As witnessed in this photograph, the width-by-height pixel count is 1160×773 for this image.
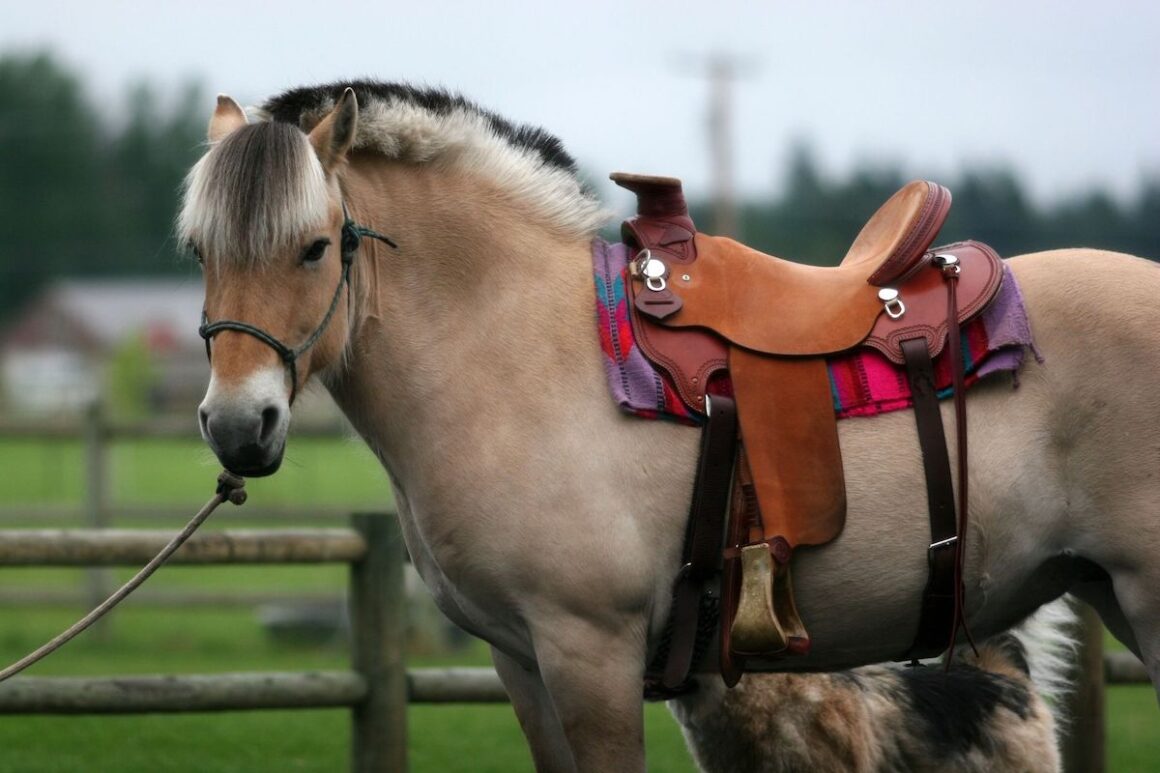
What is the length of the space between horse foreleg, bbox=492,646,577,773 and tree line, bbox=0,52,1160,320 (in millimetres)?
28459

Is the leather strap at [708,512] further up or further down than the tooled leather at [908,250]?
further down

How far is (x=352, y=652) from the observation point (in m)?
5.10

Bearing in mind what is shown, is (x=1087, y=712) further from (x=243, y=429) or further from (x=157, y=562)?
(x=243, y=429)

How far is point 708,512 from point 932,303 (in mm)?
729

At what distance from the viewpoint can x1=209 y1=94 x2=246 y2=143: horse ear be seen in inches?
130

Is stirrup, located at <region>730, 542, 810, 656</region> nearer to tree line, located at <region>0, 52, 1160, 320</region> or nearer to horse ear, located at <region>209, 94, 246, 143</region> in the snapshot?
horse ear, located at <region>209, 94, 246, 143</region>

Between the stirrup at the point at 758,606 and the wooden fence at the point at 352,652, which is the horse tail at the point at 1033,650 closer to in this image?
the stirrup at the point at 758,606

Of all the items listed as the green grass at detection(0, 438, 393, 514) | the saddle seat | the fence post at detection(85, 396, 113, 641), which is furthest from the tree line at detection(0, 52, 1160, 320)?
the saddle seat

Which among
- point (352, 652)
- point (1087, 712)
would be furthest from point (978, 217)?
point (352, 652)

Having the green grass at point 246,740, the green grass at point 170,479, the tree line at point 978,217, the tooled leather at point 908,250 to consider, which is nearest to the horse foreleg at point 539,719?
the tooled leather at point 908,250

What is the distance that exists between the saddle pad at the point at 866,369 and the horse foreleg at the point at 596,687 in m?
0.51

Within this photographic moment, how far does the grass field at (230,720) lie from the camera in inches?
229

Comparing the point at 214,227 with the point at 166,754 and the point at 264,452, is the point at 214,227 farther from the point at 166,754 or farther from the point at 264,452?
the point at 166,754

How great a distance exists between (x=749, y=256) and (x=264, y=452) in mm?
1259
